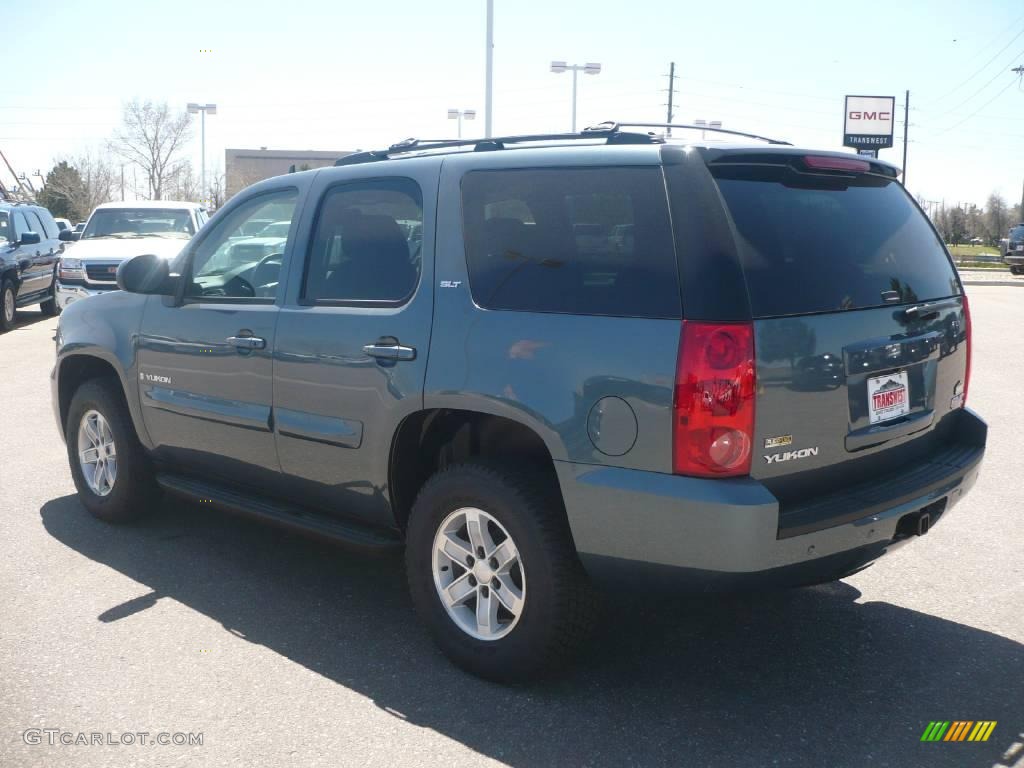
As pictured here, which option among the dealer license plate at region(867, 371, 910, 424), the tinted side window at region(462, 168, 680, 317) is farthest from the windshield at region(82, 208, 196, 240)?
the dealer license plate at region(867, 371, 910, 424)

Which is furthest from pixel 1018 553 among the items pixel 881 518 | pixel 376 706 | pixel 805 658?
pixel 376 706

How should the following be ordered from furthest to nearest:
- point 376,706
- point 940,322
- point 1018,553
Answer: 1. point 1018,553
2. point 940,322
3. point 376,706

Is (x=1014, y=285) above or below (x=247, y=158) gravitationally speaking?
below

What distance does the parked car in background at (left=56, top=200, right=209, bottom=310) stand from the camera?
48.0ft

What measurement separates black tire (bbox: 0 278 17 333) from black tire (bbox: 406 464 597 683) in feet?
46.4

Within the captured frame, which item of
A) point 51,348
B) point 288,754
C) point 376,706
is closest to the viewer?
point 288,754

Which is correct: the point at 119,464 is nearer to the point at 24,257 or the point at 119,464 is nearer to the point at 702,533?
the point at 702,533

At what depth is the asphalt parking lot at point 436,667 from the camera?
132 inches

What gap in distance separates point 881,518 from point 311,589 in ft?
8.56

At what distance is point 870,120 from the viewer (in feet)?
150

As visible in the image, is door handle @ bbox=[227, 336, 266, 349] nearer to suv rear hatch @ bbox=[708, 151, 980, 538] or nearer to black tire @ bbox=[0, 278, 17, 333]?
suv rear hatch @ bbox=[708, 151, 980, 538]

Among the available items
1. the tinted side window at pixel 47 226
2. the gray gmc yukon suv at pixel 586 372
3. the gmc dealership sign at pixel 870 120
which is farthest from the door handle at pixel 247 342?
the gmc dealership sign at pixel 870 120

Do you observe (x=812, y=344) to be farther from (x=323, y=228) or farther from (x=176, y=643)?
(x=176, y=643)

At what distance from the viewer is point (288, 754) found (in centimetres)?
330
